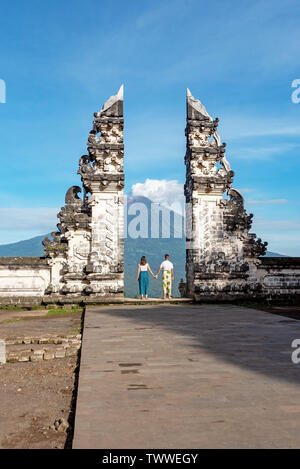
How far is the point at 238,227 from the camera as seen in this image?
13.5 metres

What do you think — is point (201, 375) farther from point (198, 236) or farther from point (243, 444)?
point (198, 236)

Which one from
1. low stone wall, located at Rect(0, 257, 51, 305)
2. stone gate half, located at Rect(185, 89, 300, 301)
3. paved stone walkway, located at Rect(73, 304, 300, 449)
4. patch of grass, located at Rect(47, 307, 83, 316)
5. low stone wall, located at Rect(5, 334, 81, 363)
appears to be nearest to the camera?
paved stone walkway, located at Rect(73, 304, 300, 449)

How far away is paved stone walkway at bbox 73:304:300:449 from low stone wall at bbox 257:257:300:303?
6499 mm

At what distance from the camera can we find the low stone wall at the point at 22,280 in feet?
40.1

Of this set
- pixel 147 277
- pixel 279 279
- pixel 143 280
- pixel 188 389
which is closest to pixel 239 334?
pixel 188 389

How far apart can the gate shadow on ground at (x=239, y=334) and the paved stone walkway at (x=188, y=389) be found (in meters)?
0.01

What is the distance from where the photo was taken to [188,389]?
379cm

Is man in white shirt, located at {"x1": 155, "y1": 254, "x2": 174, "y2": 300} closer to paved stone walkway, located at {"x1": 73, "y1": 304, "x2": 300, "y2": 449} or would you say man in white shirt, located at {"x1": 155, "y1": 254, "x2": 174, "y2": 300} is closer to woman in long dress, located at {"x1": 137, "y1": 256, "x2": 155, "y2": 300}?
woman in long dress, located at {"x1": 137, "y1": 256, "x2": 155, "y2": 300}

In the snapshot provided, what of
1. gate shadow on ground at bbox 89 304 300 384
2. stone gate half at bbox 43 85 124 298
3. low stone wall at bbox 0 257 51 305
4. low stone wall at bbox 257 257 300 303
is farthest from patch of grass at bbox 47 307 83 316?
low stone wall at bbox 257 257 300 303

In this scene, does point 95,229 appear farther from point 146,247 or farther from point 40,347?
point 146,247

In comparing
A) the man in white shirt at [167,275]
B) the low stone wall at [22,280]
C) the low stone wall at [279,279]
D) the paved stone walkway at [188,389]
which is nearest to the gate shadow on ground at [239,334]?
the paved stone walkway at [188,389]

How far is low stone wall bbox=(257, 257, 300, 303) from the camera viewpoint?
13.5m
